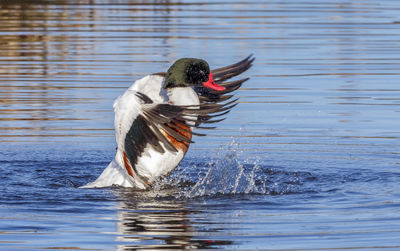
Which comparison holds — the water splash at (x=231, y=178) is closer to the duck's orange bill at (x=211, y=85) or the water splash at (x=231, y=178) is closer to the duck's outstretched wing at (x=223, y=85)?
the duck's outstretched wing at (x=223, y=85)

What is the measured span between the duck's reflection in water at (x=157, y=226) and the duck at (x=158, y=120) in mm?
417

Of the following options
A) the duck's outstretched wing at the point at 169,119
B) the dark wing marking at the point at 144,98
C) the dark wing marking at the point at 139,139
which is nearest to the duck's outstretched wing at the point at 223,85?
the duck's outstretched wing at the point at 169,119

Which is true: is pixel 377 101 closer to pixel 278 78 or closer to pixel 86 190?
pixel 278 78

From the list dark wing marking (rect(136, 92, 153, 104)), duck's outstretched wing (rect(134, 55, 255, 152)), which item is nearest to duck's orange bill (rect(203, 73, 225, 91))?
duck's outstretched wing (rect(134, 55, 255, 152))

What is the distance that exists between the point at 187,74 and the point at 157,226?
6.69 ft

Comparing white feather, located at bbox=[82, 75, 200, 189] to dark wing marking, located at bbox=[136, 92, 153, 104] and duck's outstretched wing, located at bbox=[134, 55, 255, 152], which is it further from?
dark wing marking, located at bbox=[136, 92, 153, 104]

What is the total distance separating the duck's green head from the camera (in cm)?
1012

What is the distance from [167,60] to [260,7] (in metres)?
10.7

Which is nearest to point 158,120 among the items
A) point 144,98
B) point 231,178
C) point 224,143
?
point 144,98

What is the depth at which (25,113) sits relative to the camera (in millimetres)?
13938

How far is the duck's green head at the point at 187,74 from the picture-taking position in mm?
10117

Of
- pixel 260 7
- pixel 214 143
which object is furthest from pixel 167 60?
pixel 260 7

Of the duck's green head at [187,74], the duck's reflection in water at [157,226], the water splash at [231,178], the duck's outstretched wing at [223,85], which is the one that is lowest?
the water splash at [231,178]

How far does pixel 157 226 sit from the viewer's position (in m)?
8.56
